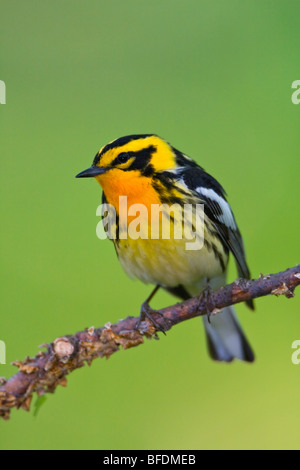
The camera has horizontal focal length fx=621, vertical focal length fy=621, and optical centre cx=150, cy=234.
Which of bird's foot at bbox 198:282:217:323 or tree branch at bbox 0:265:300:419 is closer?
tree branch at bbox 0:265:300:419

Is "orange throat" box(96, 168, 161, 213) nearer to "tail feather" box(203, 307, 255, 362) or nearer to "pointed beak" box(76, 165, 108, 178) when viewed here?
"pointed beak" box(76, 165, 108, 178)

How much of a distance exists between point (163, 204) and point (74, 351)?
107cm

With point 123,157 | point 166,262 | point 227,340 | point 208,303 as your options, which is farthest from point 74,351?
point 227,340

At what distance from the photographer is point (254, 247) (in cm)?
421

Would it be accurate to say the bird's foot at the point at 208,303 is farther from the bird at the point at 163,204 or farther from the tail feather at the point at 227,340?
the tail feather at the point at 227,340

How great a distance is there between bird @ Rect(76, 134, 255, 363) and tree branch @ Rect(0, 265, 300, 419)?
0.40 meters

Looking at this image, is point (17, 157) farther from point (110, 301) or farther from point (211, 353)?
point (211, 353)

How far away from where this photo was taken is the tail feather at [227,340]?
396 cm

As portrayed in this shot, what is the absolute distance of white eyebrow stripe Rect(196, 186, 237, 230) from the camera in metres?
3.48

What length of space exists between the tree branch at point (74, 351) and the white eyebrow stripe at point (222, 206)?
36.4 inches

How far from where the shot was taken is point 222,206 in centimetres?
360

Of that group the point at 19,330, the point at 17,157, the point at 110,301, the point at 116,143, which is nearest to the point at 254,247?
the point at 110,301

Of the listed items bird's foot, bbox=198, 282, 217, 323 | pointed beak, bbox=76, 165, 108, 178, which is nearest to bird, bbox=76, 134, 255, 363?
pointed beak, bbox=76, 165, 108, 178

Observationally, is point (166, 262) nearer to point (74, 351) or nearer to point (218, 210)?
point (218, 210)
